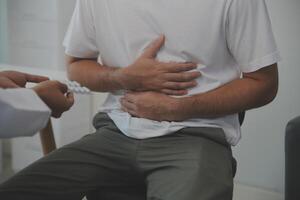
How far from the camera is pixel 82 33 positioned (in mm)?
1374

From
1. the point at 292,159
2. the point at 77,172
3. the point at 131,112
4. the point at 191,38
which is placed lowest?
the point at 292,159

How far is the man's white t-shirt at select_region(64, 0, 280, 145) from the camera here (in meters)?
1.17

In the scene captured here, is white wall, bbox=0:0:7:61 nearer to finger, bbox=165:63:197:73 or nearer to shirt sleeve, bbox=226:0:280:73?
finger, bbox=165:63:197:73

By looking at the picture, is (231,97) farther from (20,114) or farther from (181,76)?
(20,114)

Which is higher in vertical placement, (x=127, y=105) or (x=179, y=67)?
(x=179, y=67)

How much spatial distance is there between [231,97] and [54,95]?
1.60 feet

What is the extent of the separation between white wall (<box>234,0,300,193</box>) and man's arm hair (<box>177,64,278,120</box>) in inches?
30.8

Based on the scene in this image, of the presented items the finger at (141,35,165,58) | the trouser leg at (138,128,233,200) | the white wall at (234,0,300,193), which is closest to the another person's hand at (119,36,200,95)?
the finger at (141,35,165,58)

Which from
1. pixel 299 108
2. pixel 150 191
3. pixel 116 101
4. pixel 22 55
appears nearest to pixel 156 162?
pixel 150 191

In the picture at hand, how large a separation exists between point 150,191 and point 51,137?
42cm

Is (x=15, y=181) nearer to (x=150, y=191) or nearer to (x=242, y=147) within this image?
(x=150, y=191)

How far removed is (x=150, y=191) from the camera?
3.44 feet

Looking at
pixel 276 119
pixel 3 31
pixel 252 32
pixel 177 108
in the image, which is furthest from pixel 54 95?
pixel 3 31

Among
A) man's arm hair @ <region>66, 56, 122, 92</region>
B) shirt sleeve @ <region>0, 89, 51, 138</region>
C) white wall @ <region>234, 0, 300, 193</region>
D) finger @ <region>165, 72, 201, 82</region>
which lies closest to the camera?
shirt sleeve @ <region>0, 89, 51, 138</region>
